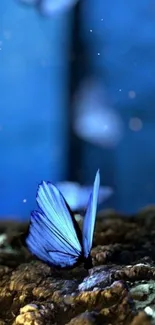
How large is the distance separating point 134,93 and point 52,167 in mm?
182

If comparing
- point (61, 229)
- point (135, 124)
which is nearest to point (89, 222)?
point (61, 229)

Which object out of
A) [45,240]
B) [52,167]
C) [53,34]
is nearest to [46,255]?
[45,240]

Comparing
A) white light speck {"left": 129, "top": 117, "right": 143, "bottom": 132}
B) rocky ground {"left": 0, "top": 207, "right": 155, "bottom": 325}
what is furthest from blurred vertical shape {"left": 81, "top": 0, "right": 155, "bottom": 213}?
rocky ground {"left": 0, "top": 207, "right": 155, "bottom": 325}

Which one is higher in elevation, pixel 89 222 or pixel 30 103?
pixel 30 103

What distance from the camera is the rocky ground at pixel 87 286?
578 mm

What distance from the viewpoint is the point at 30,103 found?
0.93 metres

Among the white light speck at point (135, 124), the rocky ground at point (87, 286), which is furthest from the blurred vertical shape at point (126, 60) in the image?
the rocky ground at point (87, 286)

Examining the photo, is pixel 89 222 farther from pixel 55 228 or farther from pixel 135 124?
pixel 135 124

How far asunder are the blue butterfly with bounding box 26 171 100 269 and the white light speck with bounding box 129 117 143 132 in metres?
0.25

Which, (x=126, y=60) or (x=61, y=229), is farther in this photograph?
(x=126, y=60)

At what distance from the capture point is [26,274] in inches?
27.2

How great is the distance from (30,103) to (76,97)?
0.26 feet

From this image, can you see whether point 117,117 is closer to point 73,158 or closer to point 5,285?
point 73,158

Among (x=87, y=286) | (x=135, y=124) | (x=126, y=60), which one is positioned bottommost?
(x=87, y=286)
